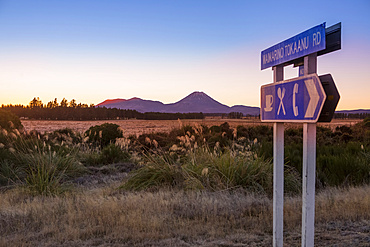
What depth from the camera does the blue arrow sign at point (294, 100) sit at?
3.56m

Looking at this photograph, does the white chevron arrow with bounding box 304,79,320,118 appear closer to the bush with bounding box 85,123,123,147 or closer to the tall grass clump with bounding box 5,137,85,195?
the tall grass clump with bounding box 5,137,85,195

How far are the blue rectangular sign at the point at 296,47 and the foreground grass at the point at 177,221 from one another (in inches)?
103

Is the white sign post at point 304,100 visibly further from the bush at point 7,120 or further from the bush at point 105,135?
the bush at point 7,120

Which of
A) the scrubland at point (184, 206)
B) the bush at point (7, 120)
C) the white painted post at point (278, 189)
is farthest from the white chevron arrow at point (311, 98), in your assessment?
the bush at point (7, 120)

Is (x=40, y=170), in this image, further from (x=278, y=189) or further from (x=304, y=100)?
(x=304, y=100)

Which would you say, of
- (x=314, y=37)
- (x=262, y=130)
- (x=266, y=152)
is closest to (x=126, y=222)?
(x=314, y=37)

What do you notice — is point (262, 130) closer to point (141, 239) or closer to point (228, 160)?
point (228, 160)

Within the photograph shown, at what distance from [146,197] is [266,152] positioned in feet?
16.8

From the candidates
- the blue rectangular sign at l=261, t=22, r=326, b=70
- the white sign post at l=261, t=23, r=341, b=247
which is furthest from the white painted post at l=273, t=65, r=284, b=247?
the blue rectangular sign at l=261, t=22, r=326, b=70

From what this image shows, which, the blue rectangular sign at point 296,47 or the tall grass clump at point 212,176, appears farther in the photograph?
the tall grass clump at point 212,176

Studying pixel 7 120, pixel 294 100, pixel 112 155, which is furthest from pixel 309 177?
pixel 7 120

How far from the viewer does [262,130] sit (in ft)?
70.1

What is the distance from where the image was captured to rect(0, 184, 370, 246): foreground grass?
5.18m

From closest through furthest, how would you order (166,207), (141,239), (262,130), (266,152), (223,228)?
(141,239), (223,228), (166,207), (266,152), (262,130)
